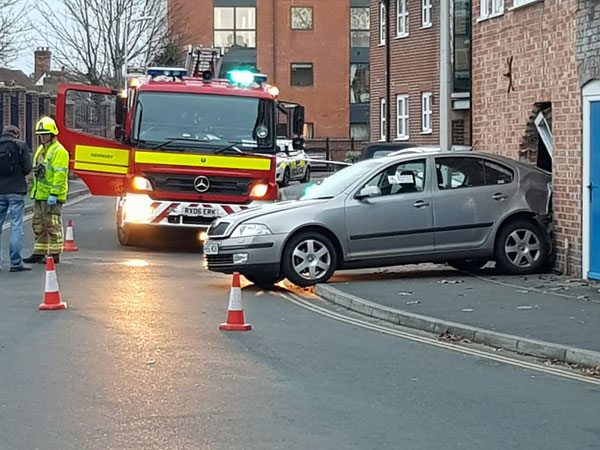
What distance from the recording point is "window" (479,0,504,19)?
56.5ft

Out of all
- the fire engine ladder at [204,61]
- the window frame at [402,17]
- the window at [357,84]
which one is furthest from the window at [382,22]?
the window at [357,84]

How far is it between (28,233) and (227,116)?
18.4ft

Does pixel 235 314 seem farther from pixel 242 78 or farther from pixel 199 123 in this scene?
pixel 242 78

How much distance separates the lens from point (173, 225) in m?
18.0

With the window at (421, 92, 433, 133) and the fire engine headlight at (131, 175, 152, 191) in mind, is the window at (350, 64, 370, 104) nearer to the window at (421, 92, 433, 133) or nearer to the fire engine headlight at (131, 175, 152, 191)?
the window at (421, 92, 433, 133)

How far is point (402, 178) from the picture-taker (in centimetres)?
1404

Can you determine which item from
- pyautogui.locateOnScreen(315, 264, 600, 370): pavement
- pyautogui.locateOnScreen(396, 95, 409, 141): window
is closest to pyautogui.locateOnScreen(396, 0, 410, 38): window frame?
pyautogui.locateOnScreen(396, 95, 409, 141): window

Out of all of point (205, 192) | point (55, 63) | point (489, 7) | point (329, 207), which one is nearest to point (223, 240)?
point (329, 207)

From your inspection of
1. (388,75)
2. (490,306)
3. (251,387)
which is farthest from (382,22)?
(251,387)

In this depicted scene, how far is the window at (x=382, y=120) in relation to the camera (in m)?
39.2

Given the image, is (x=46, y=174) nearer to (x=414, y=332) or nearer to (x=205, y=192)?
(x=205, y=192)

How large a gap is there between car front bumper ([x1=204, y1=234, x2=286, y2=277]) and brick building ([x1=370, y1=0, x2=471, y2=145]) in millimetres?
21715

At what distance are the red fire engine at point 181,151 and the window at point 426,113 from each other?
58.2 ft

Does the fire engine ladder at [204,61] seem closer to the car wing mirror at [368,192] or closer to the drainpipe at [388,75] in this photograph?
the car wing mirror at [368,192]
